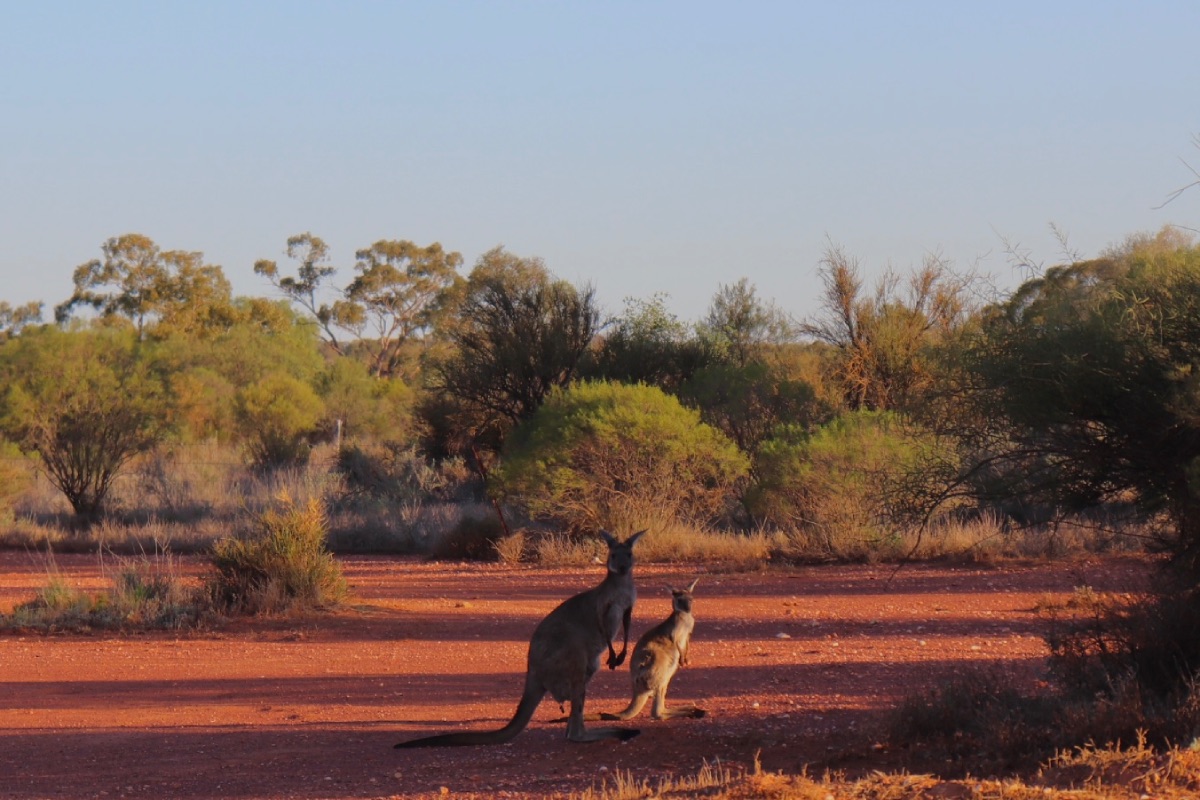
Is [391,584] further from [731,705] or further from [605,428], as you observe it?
[731,705]

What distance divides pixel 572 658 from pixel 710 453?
16.3 m

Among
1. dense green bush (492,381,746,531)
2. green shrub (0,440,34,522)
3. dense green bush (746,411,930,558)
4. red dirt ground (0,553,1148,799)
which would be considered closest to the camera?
red dirt ground (0,553,1148,799)

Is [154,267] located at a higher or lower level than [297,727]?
higher

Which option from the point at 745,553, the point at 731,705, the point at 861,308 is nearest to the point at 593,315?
the point at 861,308

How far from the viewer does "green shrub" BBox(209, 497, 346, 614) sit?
1755 centimetres

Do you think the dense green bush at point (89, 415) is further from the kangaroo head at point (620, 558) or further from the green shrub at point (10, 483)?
the kangaroo head at point (620, 558)

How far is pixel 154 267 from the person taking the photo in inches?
2963

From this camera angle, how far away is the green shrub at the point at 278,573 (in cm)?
1755

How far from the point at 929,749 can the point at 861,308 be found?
74.6 feet

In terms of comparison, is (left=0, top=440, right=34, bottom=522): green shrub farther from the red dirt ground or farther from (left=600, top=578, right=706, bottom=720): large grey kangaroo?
(left=600, top=578, right=706, bottom=720): large grey kangaroo

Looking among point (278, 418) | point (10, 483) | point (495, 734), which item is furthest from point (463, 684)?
point (278, 418)

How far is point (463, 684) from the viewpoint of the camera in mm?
12438

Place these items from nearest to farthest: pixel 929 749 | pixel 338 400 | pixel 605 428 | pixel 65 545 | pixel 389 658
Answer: pixel 929 749
pixel 389 658
pixel 605 428
pixel 65 545
pixel 338 400

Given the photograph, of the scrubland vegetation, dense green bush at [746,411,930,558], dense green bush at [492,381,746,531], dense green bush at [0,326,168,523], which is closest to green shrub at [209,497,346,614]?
the scrubland vegetation
